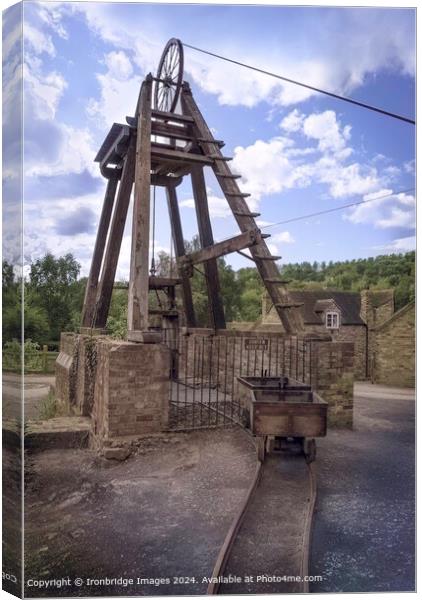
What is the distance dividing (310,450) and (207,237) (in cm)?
658

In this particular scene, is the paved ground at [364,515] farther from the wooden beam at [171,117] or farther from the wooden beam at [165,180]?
the wooden beam at [165,180]

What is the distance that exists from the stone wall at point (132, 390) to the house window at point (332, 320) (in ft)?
49.2

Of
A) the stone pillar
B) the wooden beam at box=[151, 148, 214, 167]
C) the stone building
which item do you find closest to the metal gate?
the stone pillar

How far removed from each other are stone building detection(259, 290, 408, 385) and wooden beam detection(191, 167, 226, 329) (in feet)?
15.6

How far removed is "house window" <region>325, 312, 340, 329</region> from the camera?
20.9 m

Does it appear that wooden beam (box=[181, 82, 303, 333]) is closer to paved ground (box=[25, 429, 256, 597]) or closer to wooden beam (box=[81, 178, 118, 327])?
paved ground (box=[25, 429, 256, 597])

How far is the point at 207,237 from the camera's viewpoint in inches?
452

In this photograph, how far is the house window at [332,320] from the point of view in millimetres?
20938

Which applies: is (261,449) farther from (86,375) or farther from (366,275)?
(366,275)

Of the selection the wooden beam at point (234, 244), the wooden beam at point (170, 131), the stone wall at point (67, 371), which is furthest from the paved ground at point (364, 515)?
the wooden beam at point (170, 131)

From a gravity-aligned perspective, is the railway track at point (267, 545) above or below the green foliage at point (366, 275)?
below

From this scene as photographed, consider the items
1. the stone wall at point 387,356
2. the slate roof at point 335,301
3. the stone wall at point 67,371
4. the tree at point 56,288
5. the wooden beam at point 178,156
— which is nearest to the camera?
the tree at point 56,288

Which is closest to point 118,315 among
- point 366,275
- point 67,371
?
point 67,371

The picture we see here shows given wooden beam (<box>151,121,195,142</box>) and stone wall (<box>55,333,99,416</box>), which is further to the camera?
wooden beam (<box>151,121,195,142</box>)
